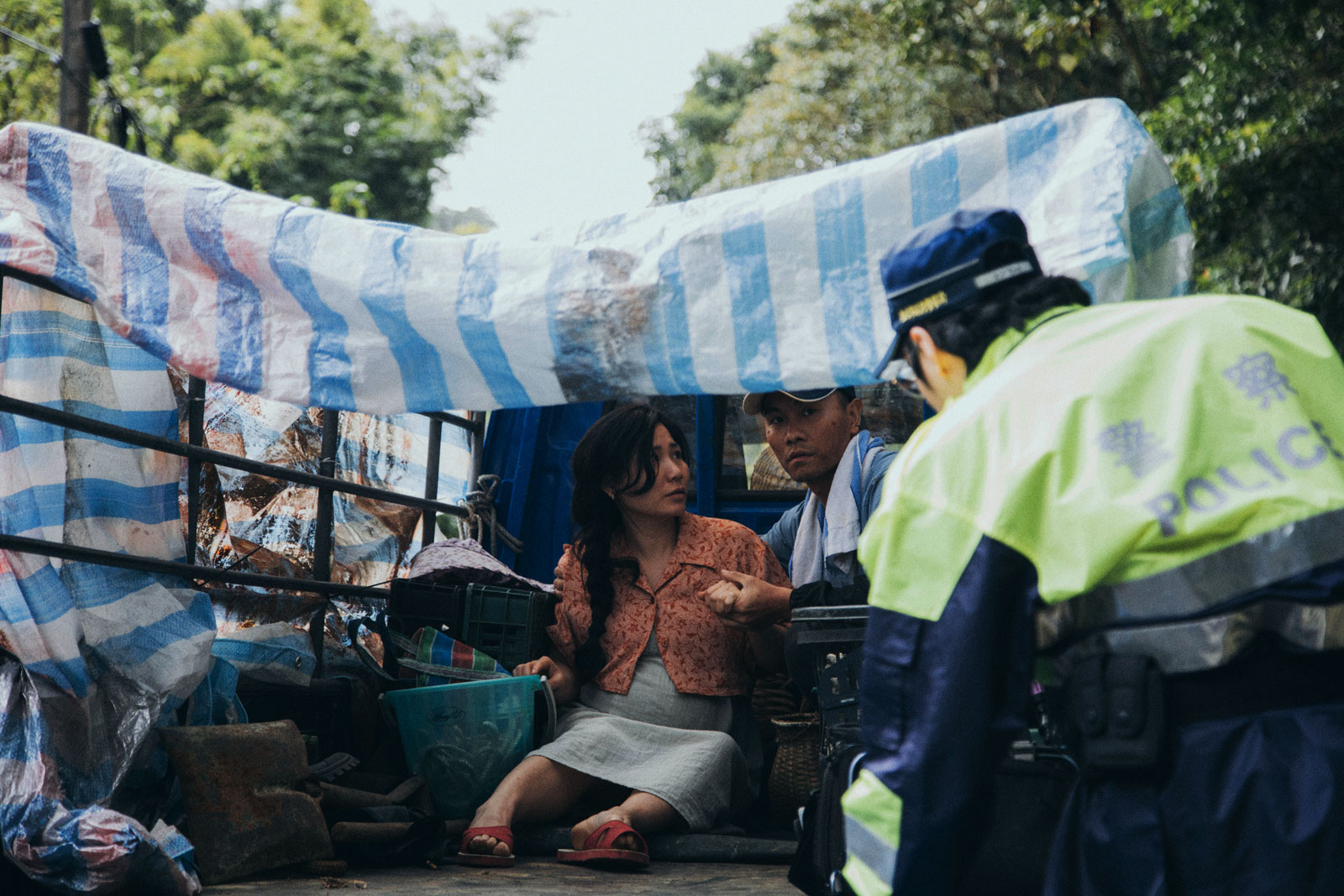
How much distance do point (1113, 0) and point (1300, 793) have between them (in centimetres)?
859

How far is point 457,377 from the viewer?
3.06 meters

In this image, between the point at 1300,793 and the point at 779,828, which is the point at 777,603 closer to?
the point at 779,828

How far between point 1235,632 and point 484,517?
404 centimetres

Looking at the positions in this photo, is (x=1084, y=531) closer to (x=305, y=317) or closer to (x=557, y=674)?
(x=305, y=317)

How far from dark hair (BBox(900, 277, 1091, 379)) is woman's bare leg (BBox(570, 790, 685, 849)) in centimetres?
214

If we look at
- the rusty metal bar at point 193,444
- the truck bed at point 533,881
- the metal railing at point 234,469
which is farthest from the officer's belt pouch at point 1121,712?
the rusty metal bar at point 193,444

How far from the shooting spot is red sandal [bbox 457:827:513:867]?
10.7 ft

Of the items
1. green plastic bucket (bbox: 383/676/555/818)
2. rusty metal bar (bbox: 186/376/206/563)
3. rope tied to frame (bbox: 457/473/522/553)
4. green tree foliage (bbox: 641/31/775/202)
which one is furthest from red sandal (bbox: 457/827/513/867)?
green tree foliage (bbox: 641/31/775/202)

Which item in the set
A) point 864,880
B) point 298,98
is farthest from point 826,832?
point 298,98

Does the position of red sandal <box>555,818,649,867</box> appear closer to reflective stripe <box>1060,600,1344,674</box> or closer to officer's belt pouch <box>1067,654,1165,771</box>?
officer's belt pouch <box>1067,654,1165,771</box>

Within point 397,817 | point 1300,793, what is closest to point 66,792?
point 397,817

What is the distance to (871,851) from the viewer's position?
1.51 metres

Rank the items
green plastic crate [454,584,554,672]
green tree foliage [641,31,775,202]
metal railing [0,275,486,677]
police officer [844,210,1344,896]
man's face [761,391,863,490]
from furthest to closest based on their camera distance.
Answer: green tree foliage [641,31,775,202]
green plastic crate [454,584,554,672]
man's face [761,391,863,490]
metal railing [0,275,486,677]
police officer [844,210,1344,896]

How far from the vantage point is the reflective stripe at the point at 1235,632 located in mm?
1398
